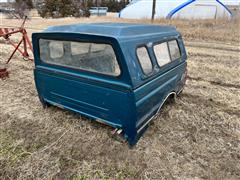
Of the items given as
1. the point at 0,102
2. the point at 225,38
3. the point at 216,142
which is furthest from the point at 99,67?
the point at 225,38

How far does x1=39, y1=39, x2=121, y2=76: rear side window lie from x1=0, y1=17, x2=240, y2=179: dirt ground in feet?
3.64

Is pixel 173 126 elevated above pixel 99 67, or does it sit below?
below

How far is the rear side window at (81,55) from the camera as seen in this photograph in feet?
8.91

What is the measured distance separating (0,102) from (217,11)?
31.5 meters

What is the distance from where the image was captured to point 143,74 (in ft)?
9.00

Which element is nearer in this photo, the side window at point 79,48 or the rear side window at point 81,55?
the rear side window at point 81,55

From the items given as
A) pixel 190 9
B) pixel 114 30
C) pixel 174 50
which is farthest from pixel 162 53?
pixel 190 9

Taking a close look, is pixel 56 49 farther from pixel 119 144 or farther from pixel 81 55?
pixel 119 144

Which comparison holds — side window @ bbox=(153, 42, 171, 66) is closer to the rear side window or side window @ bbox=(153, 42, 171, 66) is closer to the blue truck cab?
the blue truck cab

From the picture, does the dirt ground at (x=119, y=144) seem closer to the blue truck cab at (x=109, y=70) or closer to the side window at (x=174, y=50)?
the blue truck cab at (x=109, y=70)

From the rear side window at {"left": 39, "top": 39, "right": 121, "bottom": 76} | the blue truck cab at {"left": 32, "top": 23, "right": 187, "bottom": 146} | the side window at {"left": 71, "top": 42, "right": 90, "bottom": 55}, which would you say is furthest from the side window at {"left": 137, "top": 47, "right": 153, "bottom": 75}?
the side window at {"left": 71, "top": 42, "right": 90, "bottom": 55}

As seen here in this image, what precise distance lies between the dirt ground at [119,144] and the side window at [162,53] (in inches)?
43.5

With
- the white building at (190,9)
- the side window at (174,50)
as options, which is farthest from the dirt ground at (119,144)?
the white building at (190,9)

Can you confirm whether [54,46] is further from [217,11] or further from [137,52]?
[217,11]
